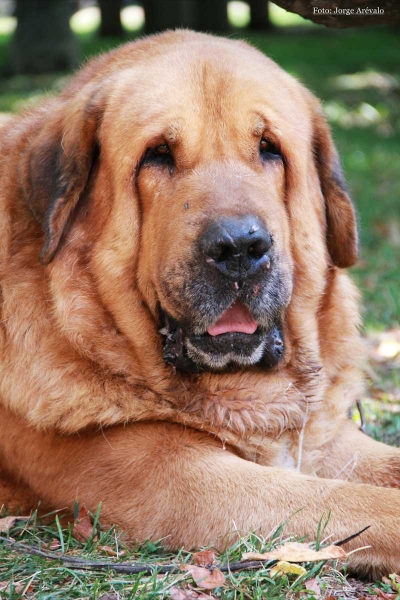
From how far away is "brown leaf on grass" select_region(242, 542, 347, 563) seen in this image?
8.88 feet

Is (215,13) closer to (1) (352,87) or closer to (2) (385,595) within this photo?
(1) (352,87)

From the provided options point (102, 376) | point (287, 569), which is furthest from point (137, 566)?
point (102, 376)

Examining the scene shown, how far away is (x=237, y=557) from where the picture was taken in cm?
281

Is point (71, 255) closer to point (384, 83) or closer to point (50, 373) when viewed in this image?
point (50, 373)

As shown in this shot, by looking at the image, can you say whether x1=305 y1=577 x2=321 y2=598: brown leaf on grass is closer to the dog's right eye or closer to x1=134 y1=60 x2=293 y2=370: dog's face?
x1=134 y1=60 x2=293 y2=370: dog's face

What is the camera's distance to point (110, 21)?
26703 millimetres

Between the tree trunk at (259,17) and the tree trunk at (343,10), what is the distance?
84.2ft

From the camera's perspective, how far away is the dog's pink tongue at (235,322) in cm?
311

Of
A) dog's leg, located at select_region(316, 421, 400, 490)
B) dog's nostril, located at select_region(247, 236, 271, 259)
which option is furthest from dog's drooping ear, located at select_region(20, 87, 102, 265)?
dog's leg, located at select_region(316, 421, 400, 490)

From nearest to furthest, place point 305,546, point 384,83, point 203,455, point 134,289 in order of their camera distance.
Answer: point 305,546
point 203,455
point 134,289
point 384,83

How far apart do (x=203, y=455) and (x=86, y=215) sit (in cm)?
105

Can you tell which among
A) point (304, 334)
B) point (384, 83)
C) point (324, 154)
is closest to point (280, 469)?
point (304, 334)

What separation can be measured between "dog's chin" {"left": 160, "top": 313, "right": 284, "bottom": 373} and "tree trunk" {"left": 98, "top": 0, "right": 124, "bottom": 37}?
2515cm

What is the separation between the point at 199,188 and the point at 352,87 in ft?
48.1
